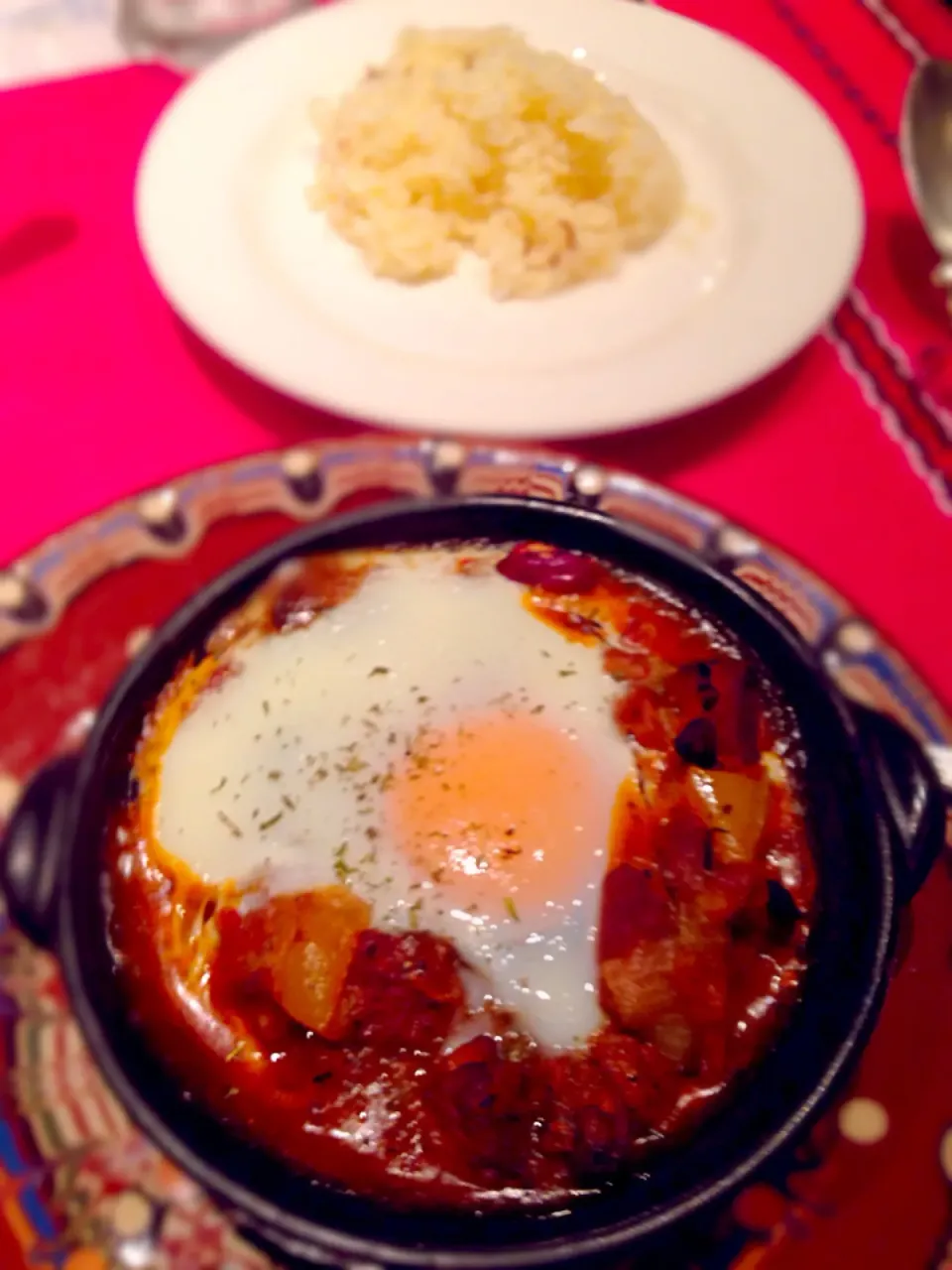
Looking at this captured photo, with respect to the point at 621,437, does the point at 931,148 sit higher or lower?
higher

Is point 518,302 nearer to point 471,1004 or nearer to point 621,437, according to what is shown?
point 621,437

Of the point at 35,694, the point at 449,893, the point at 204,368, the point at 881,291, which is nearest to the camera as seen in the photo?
the point at 449,893

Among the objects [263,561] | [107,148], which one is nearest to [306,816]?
[263,561]

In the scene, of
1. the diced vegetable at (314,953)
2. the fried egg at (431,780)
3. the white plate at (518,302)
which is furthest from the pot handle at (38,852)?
the white plate at (518,302)

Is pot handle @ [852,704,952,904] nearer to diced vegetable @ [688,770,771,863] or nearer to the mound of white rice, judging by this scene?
diced vegetable @ [688,770,771,863]

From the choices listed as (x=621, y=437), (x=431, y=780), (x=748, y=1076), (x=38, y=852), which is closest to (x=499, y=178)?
(x=621, y=437)

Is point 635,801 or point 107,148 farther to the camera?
point 107,148

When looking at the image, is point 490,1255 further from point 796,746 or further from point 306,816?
point 796,746

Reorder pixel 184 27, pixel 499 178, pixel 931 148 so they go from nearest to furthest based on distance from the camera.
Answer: pixel 499 178
pixel 931 148
pixel 184 27

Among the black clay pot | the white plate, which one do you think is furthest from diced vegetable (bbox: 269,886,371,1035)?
the white plate
